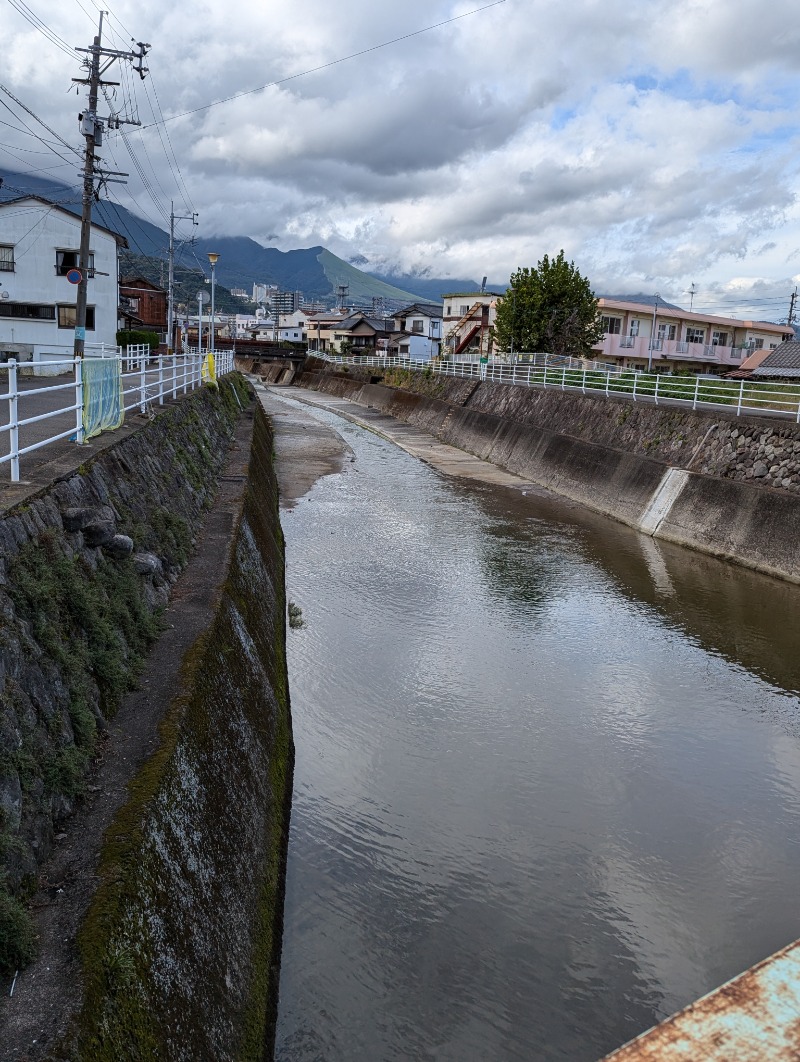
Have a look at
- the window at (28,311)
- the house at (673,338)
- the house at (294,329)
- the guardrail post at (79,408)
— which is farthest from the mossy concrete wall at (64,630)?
the house at (294,329)

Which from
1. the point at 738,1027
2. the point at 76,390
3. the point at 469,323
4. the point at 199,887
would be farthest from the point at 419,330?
the point at 738,1027

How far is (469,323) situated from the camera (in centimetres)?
6769

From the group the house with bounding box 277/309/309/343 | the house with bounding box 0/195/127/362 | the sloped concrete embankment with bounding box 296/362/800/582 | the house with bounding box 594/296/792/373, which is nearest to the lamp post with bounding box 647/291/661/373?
the house with bounding box 594/296/792/373

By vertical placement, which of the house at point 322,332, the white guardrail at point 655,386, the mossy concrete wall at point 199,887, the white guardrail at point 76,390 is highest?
the house at point 322,332

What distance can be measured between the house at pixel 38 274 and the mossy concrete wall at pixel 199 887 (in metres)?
32.2

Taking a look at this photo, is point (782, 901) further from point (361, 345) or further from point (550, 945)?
point (361, 345)

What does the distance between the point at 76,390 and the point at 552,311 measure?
40.0m

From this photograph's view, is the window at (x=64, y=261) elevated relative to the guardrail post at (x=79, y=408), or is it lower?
elevated

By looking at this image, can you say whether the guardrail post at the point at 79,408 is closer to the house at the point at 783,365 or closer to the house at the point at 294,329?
the house at the point at 783,365

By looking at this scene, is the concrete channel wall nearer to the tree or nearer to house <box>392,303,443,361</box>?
the tree

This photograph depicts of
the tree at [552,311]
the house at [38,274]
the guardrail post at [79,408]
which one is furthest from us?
the tree at [552,311]

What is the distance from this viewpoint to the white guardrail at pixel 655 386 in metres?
22.1

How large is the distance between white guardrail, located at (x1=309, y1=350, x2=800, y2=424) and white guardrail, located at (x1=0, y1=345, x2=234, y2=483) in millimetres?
14151

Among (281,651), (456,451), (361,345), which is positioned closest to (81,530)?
(281,651)
